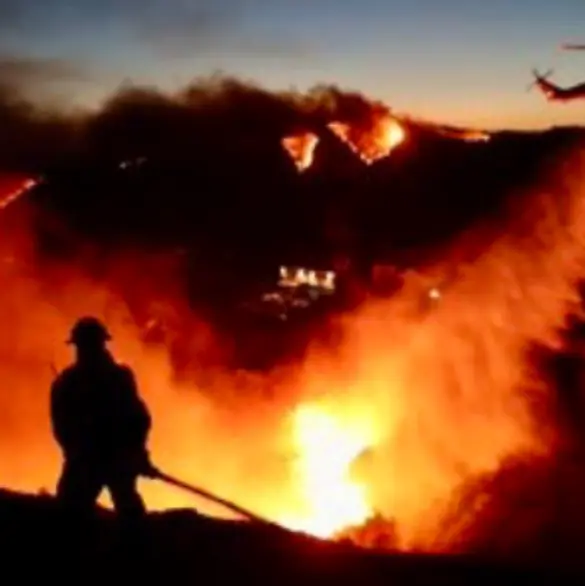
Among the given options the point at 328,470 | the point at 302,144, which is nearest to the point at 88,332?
the point at 302,144

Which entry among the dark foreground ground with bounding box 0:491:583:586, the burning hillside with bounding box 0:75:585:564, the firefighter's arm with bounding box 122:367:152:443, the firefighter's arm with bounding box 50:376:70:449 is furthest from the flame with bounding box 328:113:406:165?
the firefighter's arm with bounding box 50:376:70:449

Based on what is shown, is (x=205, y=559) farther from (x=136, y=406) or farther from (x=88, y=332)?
(x=88, y=332)

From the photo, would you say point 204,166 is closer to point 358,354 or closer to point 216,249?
point 216,249

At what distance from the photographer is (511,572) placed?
450 inches

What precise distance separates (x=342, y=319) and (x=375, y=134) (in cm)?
1020

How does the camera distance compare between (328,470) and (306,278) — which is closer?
(328,470)

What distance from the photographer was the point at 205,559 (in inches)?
445

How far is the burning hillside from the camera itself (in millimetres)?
20453

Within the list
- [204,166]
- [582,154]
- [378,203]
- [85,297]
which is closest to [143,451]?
[582,154]

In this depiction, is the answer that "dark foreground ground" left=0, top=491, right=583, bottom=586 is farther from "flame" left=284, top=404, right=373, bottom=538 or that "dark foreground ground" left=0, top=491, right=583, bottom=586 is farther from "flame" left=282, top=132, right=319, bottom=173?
"flame" left=282, top=132, right=319, bottom=173

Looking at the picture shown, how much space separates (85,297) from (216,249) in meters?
9.73

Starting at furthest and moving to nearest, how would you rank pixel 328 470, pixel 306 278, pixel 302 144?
pixel 306 278 → pixel 328 470 → pixel 302 144

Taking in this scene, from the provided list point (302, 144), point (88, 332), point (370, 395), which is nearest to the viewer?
point (88, 332)

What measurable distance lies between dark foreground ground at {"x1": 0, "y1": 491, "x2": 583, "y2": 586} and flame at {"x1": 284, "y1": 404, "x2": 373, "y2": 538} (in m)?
6.18
